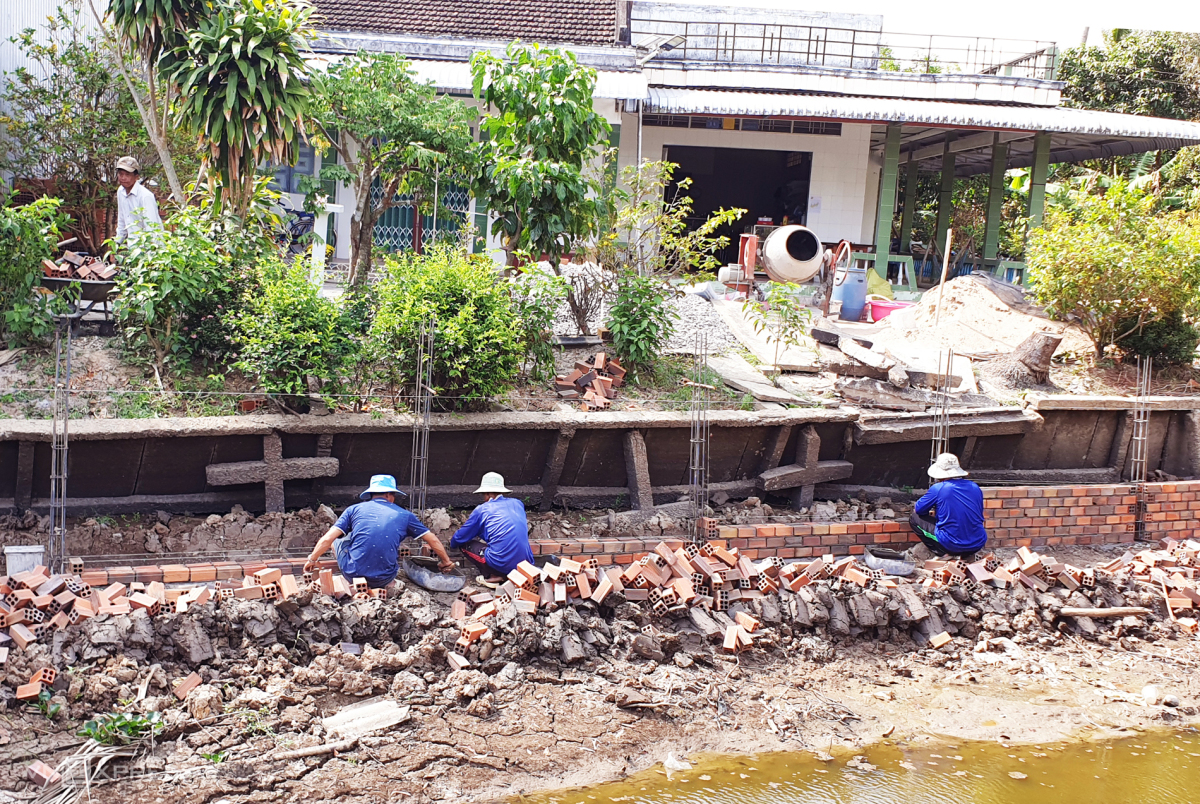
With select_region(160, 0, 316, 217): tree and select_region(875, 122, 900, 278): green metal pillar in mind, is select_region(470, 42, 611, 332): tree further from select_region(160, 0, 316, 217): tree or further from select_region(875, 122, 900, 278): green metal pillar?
select_region(875, 122, 900, 278): green metal pillar

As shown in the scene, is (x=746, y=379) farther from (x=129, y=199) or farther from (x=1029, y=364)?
(x=129, y=199)

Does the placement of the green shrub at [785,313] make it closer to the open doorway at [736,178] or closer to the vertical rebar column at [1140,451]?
the vertical rebar column at [1140,451]

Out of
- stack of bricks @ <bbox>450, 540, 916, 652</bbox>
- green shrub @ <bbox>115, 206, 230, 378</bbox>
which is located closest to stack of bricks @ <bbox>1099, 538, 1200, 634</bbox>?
stack of bricks @ <bbox>450, 540, 916, 652</bbox>

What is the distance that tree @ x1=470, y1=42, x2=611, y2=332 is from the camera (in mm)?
9125

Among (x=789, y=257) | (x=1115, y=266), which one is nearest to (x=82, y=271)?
(x=789, y=257)

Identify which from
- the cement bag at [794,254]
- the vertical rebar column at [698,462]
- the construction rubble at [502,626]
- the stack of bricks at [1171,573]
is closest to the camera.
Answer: the construction rubble at [502,626]

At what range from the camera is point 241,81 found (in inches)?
319

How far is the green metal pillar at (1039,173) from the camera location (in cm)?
1541

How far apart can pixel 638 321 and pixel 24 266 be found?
17.5ft

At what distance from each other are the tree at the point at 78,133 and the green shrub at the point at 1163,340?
11.4 m

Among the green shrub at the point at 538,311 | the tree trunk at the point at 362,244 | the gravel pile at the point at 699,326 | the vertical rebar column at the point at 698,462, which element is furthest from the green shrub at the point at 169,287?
the gravel pile at the point at 699,326

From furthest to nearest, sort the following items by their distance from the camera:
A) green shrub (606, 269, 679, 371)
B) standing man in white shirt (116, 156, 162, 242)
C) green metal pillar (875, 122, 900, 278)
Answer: green metal pillar (875, 122, 900, 278), green shrub (606, 269, 679, 371), standing man in white shirt (116, 156, 162, 242)

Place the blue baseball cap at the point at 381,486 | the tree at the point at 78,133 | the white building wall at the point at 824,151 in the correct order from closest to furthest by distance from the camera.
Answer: the blue baseball cap at the point at 381,486 → the tree at the point at 78,133 → the white building wall at the point at 824,151

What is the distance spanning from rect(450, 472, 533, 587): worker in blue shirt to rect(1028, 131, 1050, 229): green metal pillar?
39.0ft
